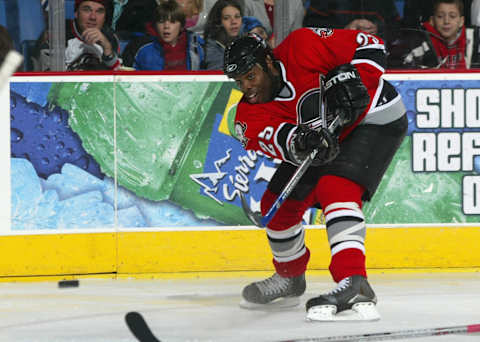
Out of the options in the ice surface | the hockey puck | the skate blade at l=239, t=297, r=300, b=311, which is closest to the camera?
the ice surface

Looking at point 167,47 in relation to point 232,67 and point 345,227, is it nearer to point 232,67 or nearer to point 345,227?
point 232,67

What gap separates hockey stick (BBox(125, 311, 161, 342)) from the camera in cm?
273

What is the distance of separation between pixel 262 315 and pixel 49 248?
4.53 ft

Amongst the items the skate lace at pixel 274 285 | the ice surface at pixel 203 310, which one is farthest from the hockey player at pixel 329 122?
the skate lace at pixel 274 285

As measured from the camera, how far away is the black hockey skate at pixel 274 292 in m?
3.61

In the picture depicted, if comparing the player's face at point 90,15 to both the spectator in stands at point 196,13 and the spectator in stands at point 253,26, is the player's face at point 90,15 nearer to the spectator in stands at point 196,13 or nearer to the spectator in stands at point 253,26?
the spectator in stands at point 196,13

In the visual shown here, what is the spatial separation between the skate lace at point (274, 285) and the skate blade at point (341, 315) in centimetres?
52

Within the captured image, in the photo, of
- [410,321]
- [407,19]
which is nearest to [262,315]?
[410,321]

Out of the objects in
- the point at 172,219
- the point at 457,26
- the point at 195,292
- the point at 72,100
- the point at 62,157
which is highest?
the point at 457,26

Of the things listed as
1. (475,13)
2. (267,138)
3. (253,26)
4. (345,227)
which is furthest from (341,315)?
(475,13)

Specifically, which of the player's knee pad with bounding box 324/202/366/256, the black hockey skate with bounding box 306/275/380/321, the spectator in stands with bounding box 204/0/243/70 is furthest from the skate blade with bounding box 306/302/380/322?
the spectator in stands with bounding box 204/0/243/70

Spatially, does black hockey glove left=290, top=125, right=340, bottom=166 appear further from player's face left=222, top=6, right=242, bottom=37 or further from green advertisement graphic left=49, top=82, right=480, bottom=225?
player's face left=222, top=6, right=242, bottom=37

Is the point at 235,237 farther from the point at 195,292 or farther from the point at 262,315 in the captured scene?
the point at 262,315

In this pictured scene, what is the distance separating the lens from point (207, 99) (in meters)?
4.48
